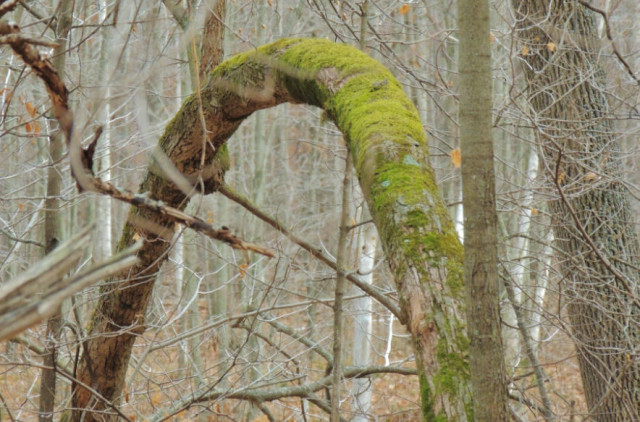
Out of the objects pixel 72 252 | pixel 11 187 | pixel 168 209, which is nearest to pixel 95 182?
pixel 168 209

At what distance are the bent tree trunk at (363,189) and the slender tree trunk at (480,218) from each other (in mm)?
176

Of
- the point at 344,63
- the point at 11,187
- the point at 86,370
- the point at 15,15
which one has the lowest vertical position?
the point at 86,370

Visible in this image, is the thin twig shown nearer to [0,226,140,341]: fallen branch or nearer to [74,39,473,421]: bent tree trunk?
[74,39,473,421]: bent tree trunk

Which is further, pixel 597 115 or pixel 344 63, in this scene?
pixel 597 115

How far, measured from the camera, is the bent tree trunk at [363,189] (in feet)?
6.62

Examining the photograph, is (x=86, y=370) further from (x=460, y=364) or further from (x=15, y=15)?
(x=15, y=15)

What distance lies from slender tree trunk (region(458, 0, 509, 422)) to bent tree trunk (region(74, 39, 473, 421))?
18cm

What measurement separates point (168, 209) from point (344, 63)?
4.97 feet

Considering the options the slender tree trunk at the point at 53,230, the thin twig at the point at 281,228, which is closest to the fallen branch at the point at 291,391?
the thin twig at the point at 281,228

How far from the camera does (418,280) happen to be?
214 cm

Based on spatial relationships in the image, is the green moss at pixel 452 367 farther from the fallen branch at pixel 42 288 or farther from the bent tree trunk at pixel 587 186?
the bent tree trunk at pixel 587 186

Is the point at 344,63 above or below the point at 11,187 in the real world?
below

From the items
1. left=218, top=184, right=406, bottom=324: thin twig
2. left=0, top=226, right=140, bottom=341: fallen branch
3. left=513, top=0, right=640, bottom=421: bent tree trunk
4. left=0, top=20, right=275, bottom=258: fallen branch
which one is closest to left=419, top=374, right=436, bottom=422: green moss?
left=0, top=20, right=275, bottom=258: fallen branch

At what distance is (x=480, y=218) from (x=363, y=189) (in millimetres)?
911
